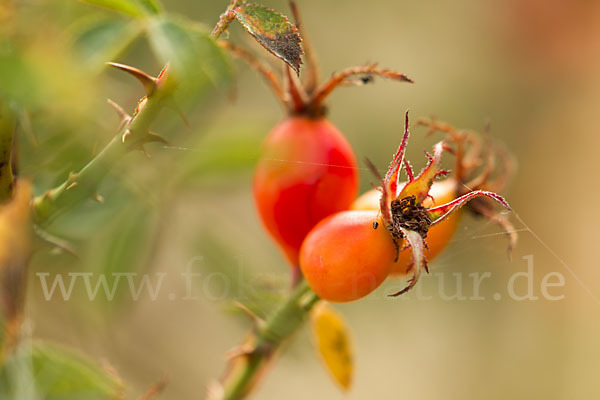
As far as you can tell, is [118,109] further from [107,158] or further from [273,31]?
[273,31]

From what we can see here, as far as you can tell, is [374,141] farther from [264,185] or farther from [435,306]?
[264,185]

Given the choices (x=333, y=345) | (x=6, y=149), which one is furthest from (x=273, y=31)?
(x=333, y=345)

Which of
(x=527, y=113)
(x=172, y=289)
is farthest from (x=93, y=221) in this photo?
(x=527, y=113)

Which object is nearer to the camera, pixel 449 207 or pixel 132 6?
pixel 132 6

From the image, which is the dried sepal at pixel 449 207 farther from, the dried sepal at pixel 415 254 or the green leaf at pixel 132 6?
the green leaf at pixel 132 6

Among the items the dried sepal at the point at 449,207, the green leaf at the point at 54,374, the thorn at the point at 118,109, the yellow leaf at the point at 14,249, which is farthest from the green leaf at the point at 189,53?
the green leaf at the point at 54,374
